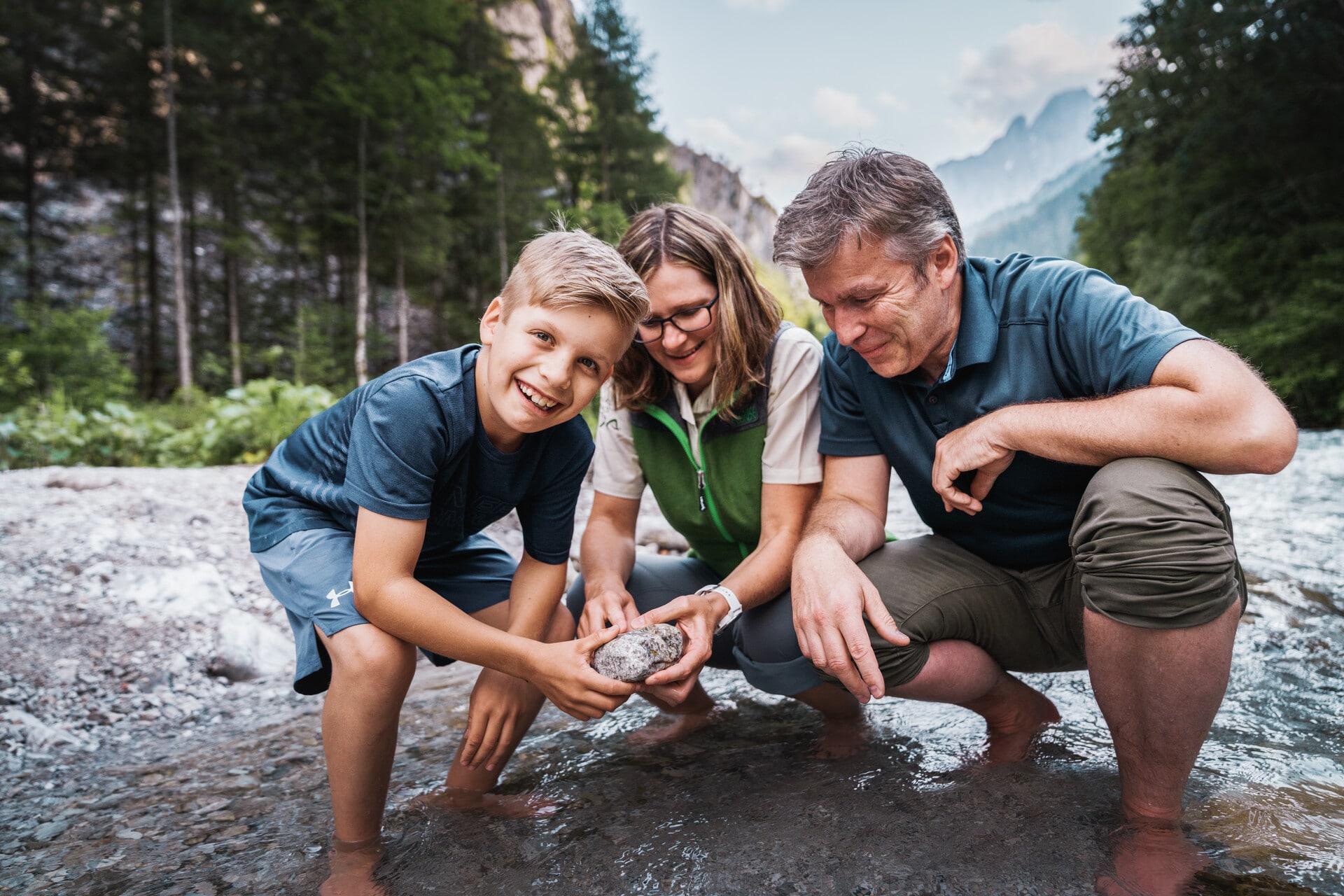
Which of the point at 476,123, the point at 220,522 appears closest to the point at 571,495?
the point at 220,522

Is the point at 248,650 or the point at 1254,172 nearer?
the point at 248,650

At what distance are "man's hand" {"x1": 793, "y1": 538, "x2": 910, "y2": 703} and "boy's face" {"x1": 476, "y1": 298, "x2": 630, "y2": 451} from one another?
2.23 feet

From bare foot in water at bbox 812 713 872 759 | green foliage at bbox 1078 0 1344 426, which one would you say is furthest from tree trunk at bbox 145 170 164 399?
green foliage at bbox 1078 0 1344 426

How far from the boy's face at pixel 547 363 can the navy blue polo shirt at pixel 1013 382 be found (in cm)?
66

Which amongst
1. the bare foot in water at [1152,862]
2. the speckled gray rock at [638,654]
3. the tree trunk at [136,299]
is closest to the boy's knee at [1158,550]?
the bare foot in water at [1152,862]

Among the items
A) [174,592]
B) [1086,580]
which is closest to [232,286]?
[174,592]

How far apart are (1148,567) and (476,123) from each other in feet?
66.6

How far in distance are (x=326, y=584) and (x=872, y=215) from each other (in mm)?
1507

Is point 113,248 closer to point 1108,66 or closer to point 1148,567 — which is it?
point 1148,567

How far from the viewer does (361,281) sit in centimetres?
1404

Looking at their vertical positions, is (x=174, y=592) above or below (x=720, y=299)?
below

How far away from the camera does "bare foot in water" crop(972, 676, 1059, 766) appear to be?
1.89 m

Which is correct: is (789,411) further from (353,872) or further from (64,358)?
(64,358)

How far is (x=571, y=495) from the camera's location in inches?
79.2
